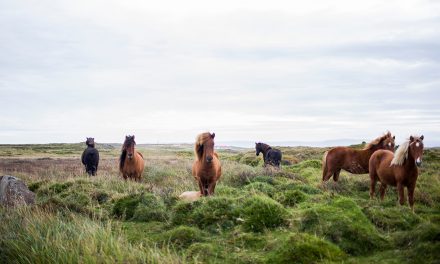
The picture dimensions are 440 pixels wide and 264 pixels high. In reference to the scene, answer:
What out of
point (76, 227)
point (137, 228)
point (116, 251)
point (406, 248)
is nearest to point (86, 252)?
point (116, 251)

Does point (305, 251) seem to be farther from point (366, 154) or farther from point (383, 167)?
point (366, 154)

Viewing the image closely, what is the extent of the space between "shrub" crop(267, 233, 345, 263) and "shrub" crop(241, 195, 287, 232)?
1310mm

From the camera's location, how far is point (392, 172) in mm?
11211

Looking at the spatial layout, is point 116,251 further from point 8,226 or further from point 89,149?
point 89,149

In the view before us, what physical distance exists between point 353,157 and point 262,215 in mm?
9089

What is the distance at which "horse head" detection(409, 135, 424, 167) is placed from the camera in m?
10.2

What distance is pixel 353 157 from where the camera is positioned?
15.4 meters

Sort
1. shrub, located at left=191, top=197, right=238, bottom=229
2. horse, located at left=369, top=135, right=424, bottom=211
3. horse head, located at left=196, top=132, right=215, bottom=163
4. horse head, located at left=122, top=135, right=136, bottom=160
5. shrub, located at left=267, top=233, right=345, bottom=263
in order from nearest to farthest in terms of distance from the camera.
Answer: shrub, located at left=267, top=233, right=345, bottom=263, shrub, located at left=191, top=197, right=238, bottom=229, horse, located at left=369, top=135, right=424, bottom=211, horse head, located at left=196, top=132, right=215, bottom=163, horse head, located at left=122, top=135, right=136, bottom=160

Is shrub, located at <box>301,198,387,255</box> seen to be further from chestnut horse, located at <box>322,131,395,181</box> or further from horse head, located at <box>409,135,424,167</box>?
chestnut horse, located at <box>322,131,395,181</box>

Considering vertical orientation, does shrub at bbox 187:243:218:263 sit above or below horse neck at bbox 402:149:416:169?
below

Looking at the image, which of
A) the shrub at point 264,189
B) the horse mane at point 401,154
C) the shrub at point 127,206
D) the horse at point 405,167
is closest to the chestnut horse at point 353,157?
the horse at point 405,167

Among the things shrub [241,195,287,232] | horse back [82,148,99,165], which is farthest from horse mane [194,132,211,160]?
horse back [82,148,99,165]

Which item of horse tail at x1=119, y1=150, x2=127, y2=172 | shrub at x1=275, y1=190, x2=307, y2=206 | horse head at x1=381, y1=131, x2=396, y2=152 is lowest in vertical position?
shrub at x1=275, y1=190, x2=307, y2=206

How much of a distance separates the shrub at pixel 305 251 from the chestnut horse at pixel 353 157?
9.98 meters
